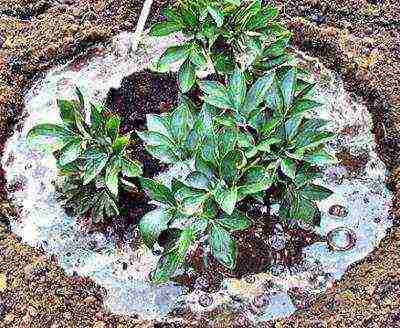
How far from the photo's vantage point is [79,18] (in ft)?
7.54

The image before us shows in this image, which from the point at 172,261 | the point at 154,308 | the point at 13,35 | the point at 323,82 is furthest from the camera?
the point at 13,35

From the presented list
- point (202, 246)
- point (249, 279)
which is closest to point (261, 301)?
point (249, 279)

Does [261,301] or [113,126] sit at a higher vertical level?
[113,126]

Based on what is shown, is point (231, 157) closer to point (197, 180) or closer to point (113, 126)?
point (197, 180)

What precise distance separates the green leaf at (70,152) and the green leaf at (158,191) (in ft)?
0.56

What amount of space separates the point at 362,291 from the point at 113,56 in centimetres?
94

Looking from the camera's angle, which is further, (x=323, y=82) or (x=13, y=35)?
(x=13, y=35)

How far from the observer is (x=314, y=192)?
1.74 meters

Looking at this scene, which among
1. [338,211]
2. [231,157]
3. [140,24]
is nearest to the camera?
[231,157]

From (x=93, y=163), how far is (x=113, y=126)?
10 cm

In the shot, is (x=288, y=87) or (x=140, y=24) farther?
(x=140, y=24)

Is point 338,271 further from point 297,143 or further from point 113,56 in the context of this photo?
point 113,56

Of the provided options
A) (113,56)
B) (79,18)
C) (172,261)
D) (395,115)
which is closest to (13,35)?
(79,18)

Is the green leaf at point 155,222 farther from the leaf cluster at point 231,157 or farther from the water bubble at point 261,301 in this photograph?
the water bubble at point 261,301
